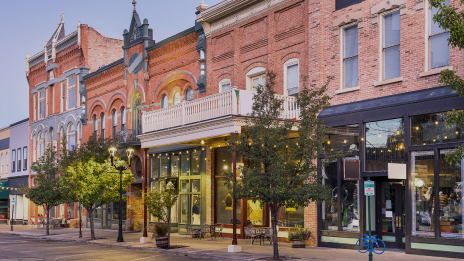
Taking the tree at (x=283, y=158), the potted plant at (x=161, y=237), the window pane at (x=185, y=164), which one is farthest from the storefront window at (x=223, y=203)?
the tree at (x=283, y=158)

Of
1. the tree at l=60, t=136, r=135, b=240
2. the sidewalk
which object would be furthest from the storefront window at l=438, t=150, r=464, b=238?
the tree at l=60, t=136, r=135, b=240

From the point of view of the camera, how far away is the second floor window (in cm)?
1983

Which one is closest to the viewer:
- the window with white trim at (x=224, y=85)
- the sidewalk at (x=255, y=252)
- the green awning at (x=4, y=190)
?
the sidewalk at (x=255, y=252)

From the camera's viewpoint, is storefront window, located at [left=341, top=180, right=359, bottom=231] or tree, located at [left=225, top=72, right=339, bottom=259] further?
storefront window, located at [left=341, top=180, right=359, bottom=231]

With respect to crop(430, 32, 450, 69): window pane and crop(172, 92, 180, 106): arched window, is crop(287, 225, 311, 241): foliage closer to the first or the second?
crop(430, 32, 450, 69): window pane

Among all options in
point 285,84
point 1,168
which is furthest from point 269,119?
point 1,168

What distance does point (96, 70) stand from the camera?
39188 mm

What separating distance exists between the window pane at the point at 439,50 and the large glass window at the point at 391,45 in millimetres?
1355

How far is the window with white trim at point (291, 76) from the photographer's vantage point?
22.7 m

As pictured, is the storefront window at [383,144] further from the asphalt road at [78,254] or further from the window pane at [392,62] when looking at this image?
the asphalt road at [78,254]

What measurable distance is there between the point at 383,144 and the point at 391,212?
2381mm

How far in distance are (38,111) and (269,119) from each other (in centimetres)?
3702

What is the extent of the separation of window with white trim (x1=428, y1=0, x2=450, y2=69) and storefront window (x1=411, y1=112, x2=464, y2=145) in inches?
64.7

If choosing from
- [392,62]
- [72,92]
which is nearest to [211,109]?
[392,62]
